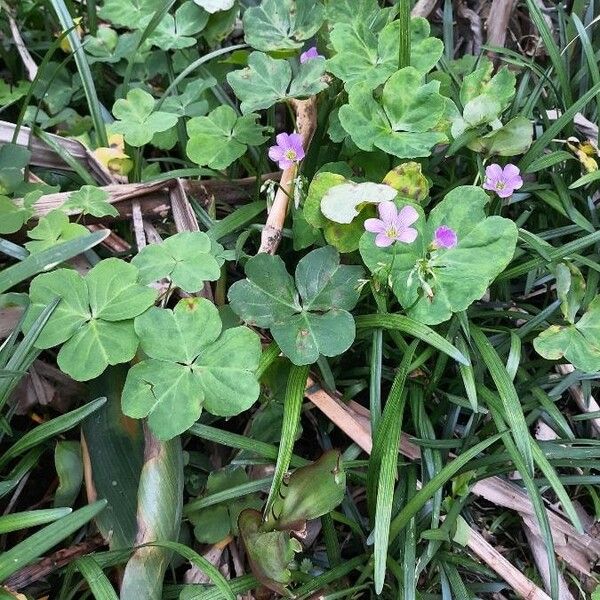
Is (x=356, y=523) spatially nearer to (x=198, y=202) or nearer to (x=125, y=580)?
(x=125, y=580)

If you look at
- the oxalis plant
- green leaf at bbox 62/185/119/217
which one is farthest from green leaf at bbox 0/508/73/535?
green leaf at bbox 62/185/119/217

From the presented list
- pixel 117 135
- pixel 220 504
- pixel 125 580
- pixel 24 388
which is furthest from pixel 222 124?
pixel 125 580

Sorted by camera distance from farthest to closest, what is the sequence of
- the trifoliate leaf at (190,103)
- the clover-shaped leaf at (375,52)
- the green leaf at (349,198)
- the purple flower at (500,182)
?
the trifoliate leaf at (190,103)
the clover-shaped leaf at (375,52)
the purple flower at (500,182)
the green leaf at (349,198)

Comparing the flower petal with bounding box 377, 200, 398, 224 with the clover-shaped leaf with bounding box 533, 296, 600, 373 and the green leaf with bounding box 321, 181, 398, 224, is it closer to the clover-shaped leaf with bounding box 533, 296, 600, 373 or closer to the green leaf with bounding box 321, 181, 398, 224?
the green leaf with bounding box 321, 181, 398, 224

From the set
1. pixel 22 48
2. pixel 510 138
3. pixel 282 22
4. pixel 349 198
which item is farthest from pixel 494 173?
pixel 22 48

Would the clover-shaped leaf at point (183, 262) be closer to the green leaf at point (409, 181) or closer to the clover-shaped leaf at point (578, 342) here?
the green leaf at point (409, 181)

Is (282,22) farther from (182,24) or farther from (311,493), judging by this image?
(311,493)

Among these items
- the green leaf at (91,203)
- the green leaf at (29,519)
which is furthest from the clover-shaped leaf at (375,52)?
the green leaf at (29,519)
